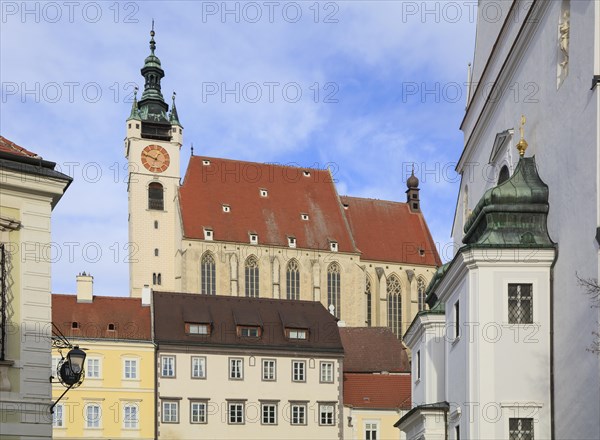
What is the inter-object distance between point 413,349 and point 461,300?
8.42 m

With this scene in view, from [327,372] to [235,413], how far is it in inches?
190

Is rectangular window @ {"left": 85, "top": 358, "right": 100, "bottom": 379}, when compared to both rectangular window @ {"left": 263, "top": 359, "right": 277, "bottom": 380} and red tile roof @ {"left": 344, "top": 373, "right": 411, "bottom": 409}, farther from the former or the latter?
red tile roof @ {"left": 344, "top": 373, "right": 411, "bottom": 409}

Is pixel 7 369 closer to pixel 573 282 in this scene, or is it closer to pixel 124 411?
pixel 573 282

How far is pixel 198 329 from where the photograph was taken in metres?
47.3

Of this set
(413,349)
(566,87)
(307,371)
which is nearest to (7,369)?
(566,87)

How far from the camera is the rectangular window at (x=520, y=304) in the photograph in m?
19.9

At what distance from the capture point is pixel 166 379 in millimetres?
45219

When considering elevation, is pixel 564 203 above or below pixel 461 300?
above

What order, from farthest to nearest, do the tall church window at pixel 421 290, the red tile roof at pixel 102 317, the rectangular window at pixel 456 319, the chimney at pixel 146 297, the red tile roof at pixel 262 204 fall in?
1. the tall church window at pixel 421 290
2. the red tile roof at pixel 262 204
3. the chimney at pixel 146 297
4. the red tile roof at pixel 102 317
5. the rectangular window at pixel 456 319

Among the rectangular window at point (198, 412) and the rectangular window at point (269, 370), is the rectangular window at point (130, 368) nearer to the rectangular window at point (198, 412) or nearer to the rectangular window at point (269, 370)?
the rectangular window at point (198, 412)

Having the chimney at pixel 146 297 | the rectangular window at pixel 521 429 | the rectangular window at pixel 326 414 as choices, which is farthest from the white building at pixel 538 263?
the chimney at pixel 146 297

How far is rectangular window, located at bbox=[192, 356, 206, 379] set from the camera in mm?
45875

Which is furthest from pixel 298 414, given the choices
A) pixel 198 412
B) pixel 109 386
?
pixel 109 386

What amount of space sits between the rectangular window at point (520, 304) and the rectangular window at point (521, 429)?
189cm
